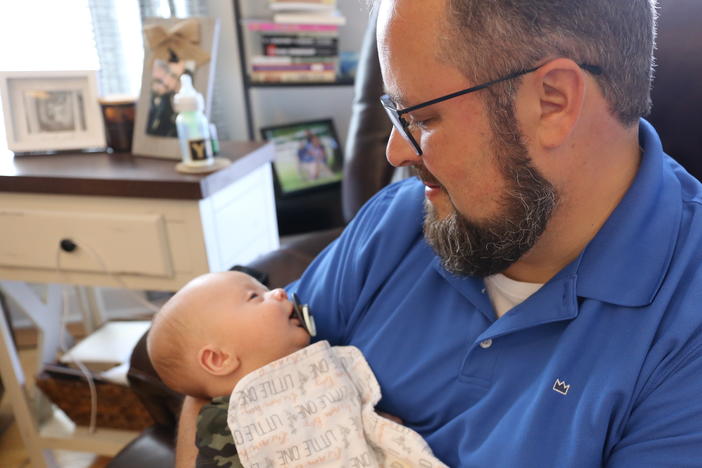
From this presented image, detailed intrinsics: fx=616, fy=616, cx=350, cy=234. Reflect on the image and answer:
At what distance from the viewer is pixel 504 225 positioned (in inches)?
33.2

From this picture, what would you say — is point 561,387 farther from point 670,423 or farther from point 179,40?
point 179,40

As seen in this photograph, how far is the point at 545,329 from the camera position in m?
0.80

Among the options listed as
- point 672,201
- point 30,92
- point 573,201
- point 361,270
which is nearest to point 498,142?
point 573,201

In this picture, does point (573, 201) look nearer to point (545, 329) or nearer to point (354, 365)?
point (545, 329)

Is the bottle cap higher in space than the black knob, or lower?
higher

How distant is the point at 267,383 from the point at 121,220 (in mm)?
736

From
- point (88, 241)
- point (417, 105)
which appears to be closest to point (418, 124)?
point (417, 105)

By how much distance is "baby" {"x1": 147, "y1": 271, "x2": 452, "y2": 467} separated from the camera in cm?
93

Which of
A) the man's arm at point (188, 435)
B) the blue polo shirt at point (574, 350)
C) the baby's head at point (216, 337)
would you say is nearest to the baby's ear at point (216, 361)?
the baby's head at point (216, 337)

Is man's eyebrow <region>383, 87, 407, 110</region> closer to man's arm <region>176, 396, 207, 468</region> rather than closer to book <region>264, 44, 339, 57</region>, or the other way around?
man's arm <region>176, 396, 207, 468</region>

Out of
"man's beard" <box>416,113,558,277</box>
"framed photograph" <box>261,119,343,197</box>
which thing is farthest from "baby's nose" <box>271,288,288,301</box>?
"framed photograph" <box>261,119,343,197</box>

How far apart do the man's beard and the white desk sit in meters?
0.73

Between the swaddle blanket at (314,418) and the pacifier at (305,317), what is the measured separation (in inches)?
2.9

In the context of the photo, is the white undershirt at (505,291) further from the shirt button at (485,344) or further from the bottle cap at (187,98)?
the bottle cap at (187,98)
